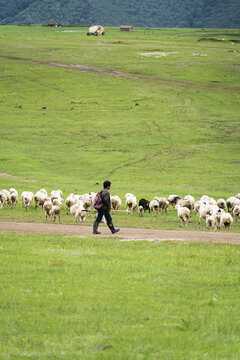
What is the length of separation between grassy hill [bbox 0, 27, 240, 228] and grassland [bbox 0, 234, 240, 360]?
20947 mm

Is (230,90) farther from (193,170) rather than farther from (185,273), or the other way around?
(185,273)

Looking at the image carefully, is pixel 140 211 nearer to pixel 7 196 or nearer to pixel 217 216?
pixel 217 216

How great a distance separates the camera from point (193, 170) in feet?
161

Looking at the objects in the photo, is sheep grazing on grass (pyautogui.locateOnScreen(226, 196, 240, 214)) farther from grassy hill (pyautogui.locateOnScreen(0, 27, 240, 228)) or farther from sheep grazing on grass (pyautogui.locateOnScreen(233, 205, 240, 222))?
grassy hill (pyautogui.locateOnScreen(0, 27, 240, 228))

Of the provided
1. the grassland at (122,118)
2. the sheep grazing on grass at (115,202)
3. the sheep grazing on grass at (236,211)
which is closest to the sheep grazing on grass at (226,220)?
the sheep grazing on grass at (236,211)

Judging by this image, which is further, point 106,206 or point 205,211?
point 205,211

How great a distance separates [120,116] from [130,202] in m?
42.9

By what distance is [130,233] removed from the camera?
22281mm

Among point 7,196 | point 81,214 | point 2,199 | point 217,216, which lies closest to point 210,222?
point 217,216

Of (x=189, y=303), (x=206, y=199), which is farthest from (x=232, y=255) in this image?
(x=206, y=199)

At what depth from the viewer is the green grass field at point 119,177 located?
35.2 feet

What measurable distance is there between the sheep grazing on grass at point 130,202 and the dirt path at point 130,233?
25.8ft

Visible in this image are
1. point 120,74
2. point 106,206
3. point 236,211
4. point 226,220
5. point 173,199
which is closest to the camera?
point 106,206

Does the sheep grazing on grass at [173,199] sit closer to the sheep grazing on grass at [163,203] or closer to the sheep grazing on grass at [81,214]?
the sheep grazing on grass at [163,203]
